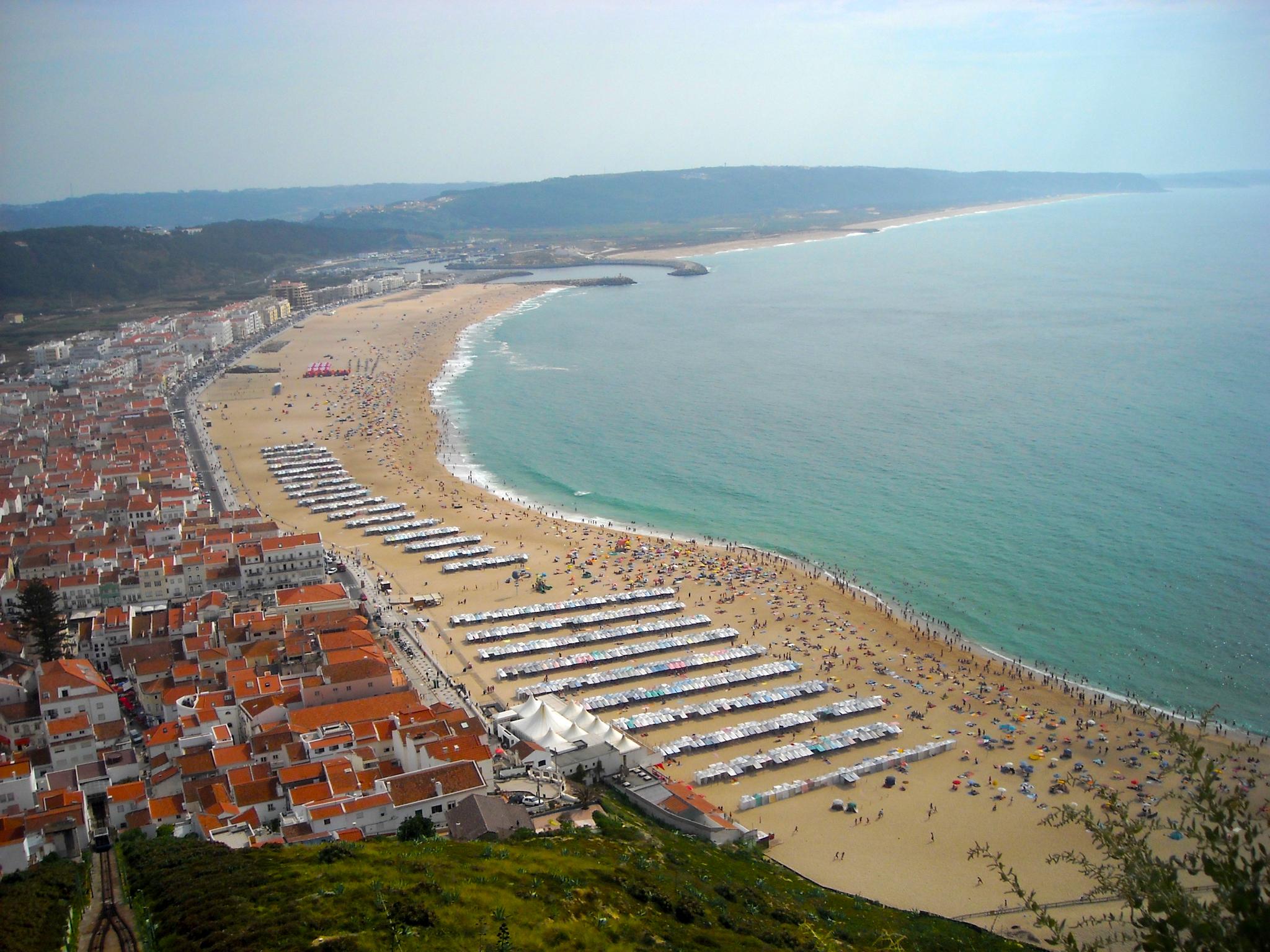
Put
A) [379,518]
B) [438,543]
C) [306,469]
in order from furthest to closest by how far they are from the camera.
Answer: [306,469], [379,518], [438,543]

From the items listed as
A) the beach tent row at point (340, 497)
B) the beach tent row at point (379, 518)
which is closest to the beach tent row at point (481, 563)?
the beach tent row at point (379, 518)

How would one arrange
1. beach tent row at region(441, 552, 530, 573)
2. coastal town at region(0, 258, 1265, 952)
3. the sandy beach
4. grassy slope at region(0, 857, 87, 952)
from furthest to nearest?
1. beach tent row at region(441, 552, 530, 573)
2. the sandy beach
3. coastal town at region(0, 258, 1265, 952)
4. grassy slope at region(0, 857, 87, 952)

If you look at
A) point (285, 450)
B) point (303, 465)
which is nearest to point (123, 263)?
point (285, 450)

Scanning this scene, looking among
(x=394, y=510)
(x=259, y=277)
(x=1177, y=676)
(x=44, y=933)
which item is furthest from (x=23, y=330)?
(x=1177, y=676)

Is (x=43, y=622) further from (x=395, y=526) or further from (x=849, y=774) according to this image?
(x=849, y=774)

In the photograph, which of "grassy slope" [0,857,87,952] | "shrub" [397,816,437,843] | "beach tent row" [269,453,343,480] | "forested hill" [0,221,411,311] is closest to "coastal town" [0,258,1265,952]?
"shrub" [397,816,437,843]

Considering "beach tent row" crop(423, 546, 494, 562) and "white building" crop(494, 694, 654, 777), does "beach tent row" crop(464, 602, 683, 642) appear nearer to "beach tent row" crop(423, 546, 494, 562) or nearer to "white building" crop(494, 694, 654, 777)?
"white building" crop(494, 694, 654, 777)
